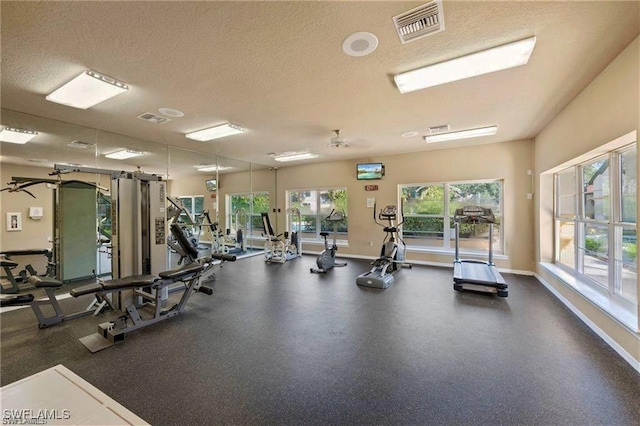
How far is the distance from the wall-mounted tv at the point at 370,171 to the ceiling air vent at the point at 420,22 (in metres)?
4.62

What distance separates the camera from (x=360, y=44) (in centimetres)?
213

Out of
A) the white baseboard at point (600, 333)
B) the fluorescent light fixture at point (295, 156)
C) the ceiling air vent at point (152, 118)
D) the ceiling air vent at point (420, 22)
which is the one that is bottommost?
the white baseboard at point (600, 333)

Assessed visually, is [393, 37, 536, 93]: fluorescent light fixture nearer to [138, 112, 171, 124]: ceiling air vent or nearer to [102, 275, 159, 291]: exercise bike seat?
[138, 112, 171, 124]: ceiling air vent

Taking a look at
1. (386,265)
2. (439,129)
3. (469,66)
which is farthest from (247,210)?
(469,66)

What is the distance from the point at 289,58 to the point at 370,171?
184 inches

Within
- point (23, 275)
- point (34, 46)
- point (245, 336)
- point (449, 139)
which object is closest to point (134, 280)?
point (245, 336)

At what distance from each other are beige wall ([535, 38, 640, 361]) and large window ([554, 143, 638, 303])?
28 centimetres

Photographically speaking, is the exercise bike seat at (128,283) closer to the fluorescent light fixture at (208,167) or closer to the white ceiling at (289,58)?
the white ceiling at (289,58)

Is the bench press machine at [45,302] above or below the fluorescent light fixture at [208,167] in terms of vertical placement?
below

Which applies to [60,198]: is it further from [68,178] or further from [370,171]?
[370,171]

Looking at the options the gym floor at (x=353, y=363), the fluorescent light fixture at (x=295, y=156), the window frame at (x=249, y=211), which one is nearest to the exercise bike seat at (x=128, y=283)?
the gym floor at (x=353, y=363)

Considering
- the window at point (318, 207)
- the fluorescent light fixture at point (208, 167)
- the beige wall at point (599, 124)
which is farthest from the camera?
the window at point (318, 207)

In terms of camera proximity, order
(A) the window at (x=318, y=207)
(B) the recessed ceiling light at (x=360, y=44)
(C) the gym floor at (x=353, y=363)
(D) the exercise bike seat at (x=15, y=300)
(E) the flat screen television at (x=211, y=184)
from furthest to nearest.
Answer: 1. (E) the flat screen television at (x=211, y=184)
2. (A) the window at (x=318, y=207)
3. (D) the exercise bike seat at (x=15, y=300)
4. (B) the recessed ceiling light at (x=360, y=44)
5. (C) the gym floor at (x=353, y=363)

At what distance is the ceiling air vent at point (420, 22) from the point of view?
5.78 ft
